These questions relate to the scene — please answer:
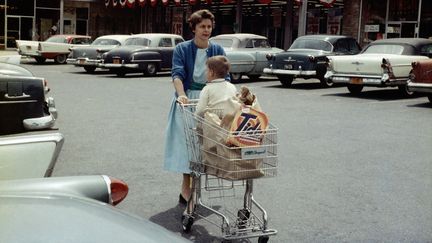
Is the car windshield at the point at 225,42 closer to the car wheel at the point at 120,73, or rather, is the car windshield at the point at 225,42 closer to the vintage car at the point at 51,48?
the car wheel at the point at 120,73

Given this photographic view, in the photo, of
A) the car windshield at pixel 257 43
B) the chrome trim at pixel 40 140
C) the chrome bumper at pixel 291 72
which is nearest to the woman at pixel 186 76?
the chrome trim at pixel 40 140

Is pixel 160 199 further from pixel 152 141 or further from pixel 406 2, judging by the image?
pixel 406 2

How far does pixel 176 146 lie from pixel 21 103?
2.78 m

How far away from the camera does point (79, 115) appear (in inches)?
464

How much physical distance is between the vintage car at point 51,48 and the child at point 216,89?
23915 mm

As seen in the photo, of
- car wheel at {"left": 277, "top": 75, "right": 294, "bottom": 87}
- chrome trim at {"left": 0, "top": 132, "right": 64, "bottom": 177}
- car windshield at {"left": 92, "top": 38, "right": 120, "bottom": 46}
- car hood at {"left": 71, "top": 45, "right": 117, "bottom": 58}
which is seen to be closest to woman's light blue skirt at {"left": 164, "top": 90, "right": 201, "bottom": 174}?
chrome trim at {"left": 0, "top": 132, "right": 64, "bottom": 177}

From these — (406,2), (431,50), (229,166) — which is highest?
(406,2)

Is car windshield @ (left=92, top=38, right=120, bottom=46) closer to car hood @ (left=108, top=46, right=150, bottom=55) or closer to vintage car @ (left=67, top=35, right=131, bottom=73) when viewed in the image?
vintage car @ (left=67, top=35, right=131, bottom=73)

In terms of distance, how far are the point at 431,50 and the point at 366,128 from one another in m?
6.99

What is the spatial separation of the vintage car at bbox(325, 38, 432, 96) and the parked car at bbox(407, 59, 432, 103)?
473 millimetres

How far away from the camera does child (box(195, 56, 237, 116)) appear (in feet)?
15.1

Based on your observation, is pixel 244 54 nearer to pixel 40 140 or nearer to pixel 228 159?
pixel 228 159

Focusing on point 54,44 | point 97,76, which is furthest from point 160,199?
point 54,44

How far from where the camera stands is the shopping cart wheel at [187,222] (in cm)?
484
